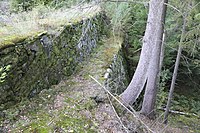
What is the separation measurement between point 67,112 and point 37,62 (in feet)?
4.83

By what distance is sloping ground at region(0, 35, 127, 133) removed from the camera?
4.52 m

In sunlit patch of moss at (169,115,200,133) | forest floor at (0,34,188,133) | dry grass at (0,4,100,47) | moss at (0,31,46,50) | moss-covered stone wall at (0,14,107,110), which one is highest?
dry grass at (0,4,100,47)

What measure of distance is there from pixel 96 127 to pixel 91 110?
2.26 feet

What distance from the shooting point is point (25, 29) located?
19.7 feet

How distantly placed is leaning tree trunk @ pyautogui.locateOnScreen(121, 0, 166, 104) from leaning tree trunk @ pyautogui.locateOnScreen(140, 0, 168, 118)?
62 mm

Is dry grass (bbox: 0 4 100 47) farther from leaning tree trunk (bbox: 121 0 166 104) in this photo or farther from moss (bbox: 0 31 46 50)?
leaning tree trunk (bbox: 121 0 166 104)

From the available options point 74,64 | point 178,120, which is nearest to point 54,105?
point 74,64

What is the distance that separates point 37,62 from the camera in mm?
5719

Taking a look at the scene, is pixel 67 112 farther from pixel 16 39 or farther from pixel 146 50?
pixel 146 50

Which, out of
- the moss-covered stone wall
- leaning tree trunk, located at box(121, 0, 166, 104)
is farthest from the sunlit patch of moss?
the moss-covered stone wall

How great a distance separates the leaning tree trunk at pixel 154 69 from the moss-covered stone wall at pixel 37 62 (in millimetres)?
1893

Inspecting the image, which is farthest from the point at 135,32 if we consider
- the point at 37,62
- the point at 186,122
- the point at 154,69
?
the point at 37,62

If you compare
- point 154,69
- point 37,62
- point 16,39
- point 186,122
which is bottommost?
point 186,122

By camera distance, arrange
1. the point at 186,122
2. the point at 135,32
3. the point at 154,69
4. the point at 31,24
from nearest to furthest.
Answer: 1. the point at 154,69
2. the point at 31,24
3. the point at 186,122
4. the point at 135,32
